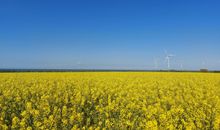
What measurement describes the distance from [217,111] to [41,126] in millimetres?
5729

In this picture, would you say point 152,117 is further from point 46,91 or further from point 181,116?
point 46,91

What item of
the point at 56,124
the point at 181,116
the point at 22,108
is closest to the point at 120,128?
the point at 56,124

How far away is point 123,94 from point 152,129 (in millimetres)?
7069

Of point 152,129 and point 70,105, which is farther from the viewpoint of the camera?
point 70,105

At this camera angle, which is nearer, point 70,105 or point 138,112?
point 138,112

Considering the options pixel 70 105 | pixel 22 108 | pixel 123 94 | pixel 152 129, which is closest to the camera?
pixel 152 129

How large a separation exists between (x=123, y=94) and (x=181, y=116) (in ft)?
16.3

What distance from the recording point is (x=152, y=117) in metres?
8.82

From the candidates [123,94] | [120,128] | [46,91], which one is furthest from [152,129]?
[46,91]

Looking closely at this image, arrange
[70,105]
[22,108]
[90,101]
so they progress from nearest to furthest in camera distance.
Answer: [22,108] < [70,105] < [90,101]

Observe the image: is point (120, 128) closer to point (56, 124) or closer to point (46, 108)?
point (56, 124)

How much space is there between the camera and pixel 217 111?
9836mm

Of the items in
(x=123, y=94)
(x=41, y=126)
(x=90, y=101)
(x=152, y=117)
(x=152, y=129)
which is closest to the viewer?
(x=152, y=129)

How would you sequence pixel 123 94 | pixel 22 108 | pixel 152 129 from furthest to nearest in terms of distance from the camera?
pixel 123 94, pixel 22 108, pixel 152 129
